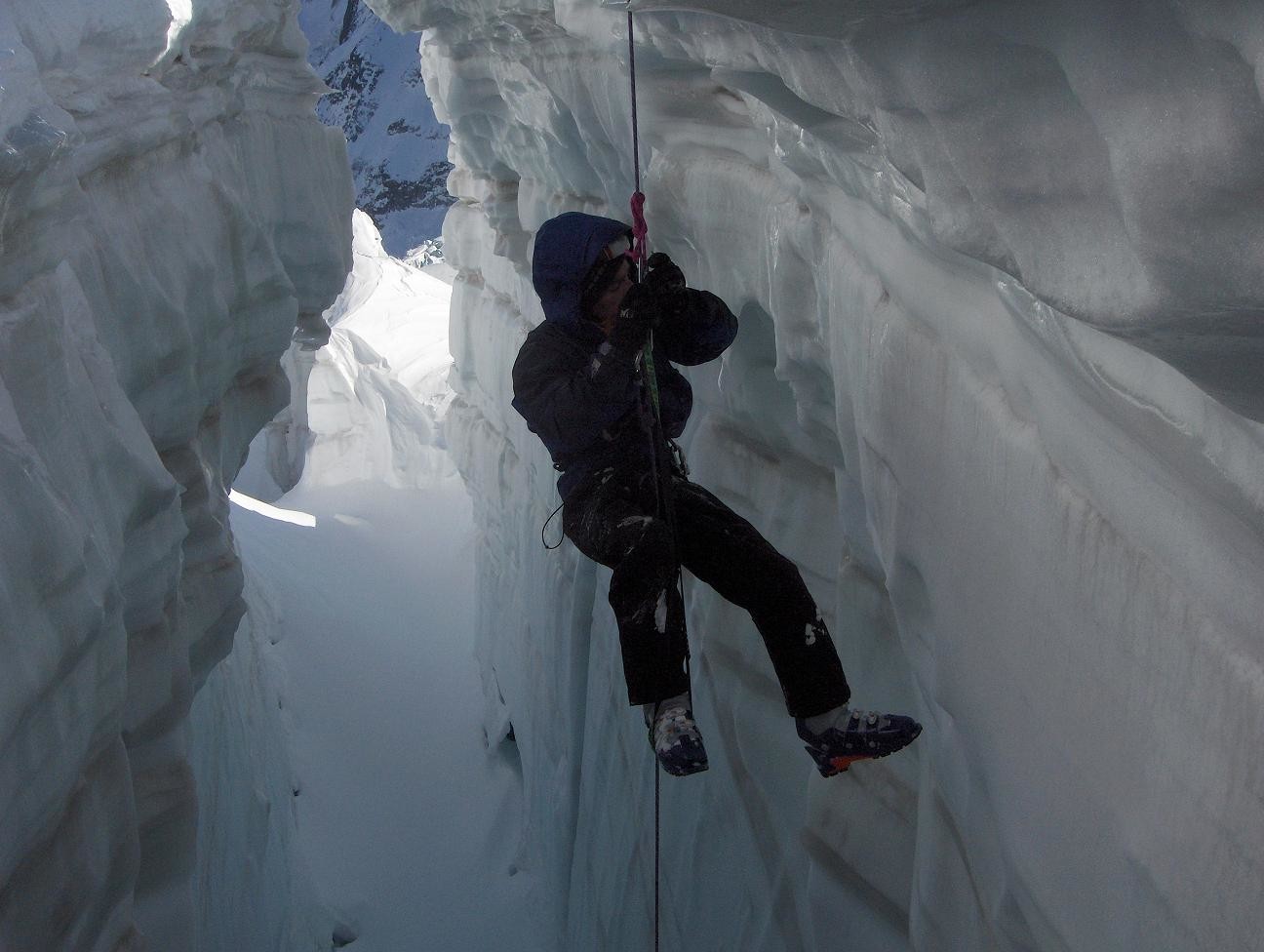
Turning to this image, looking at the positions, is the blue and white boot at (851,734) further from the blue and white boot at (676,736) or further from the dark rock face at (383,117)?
the dark rock face at (383,117)

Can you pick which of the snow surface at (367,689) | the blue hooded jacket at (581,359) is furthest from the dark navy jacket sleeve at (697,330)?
the snow surface at (367,689)

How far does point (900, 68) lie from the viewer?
1.17 meters

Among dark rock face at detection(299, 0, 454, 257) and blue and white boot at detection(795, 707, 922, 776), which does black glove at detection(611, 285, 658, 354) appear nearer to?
blue and white boot at detection(795, 707, 922, 776)

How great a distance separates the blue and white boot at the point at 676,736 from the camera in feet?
6.91

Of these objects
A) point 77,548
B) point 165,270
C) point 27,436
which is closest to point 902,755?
point 77,548

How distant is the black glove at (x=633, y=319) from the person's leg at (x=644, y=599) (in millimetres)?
313

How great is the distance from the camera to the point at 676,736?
2.16m

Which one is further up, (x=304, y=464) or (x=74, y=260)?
(x=74, y=260)

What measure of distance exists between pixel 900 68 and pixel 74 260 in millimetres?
2548

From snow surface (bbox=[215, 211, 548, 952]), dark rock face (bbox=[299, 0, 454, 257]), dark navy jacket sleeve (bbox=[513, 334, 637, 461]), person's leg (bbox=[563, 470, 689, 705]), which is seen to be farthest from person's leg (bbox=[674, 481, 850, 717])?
dark rock face (bbox=[299, 0, 454, 257])

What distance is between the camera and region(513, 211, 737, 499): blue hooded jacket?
2463mm

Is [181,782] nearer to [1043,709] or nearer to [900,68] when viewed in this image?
[1043,709]

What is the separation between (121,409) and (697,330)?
4.33 ft

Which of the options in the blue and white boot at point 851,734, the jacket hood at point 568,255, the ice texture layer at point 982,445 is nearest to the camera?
the ice texture layer at point 982,445
